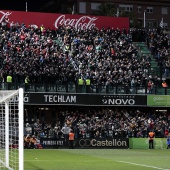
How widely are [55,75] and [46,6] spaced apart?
50.5 meters

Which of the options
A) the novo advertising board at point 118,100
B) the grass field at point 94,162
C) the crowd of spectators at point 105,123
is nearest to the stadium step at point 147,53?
the crowd of spectators at point 105,123

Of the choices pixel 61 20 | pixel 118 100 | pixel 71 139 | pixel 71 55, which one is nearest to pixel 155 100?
pixel 118 100

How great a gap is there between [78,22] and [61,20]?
209 cm

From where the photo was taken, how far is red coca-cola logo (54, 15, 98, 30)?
2462 inches

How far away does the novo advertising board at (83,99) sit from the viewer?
48906 mm

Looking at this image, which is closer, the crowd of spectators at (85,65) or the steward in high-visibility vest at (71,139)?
the steward in high-visibility vest at (71,139)

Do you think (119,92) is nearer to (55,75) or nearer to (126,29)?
(55,75)

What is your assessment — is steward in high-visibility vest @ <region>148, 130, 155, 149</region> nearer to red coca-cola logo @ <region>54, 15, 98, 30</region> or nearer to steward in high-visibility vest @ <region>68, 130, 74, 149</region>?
steward in high-visibility vest @ <region>68, 130, 74, 149</region>

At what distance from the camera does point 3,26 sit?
181ft

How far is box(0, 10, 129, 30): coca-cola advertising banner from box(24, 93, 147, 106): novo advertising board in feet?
44.1

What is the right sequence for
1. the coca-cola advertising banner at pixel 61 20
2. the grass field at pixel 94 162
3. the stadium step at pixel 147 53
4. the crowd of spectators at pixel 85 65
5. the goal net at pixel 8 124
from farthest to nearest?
the coca-cola advertising banner at pixel 61 20, the stadium step at pixel 147 53, the crowd of spectators at pixel 85 65, the grass field at pixel 94 162, the goal net at pixel 8 124

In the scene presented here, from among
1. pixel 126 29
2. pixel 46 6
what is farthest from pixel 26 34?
pixel 46 6

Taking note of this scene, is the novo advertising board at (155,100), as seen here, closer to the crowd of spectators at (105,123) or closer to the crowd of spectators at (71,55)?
the crowd of spectators at (105,123)

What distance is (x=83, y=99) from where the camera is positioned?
50156 millimetres
